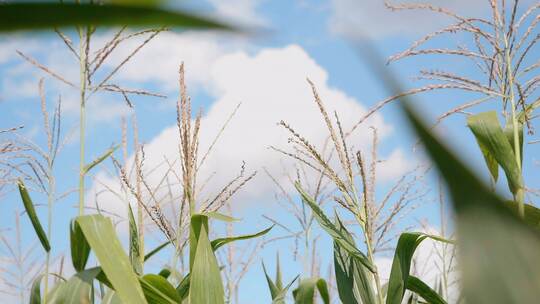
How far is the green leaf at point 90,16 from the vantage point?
28cm

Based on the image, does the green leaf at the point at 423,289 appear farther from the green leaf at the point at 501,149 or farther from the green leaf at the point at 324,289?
the green leaf at the point at 324,289

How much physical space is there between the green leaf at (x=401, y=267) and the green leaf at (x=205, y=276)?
694 millimetres

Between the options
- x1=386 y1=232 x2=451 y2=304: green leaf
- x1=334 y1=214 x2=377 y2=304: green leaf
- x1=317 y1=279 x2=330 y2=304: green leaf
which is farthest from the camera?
x1=317 y1=279 x2=330 y2=304: green leaf

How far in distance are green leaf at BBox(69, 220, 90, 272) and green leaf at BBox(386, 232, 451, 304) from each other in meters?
1.12

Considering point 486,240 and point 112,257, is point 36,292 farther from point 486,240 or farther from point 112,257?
point 486,240

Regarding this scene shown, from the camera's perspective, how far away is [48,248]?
237 centimetres

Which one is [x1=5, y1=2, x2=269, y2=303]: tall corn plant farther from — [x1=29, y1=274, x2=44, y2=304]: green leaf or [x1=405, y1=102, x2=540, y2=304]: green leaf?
[x1=405, y1=102, x2=540, y2=304]: green leaf

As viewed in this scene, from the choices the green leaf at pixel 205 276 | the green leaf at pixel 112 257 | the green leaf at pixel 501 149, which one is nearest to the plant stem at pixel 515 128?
the green leaf at pixel 501 149

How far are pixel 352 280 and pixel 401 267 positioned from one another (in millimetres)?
406

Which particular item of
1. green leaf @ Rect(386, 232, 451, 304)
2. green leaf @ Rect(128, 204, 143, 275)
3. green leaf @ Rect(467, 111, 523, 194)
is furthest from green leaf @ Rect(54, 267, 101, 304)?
green leaf @ Rect(467, 111, 523, 194)

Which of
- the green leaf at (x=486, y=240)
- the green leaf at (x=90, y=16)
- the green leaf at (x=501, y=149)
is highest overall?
the green leaf at (x=501, y=149)

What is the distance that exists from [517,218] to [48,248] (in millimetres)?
2288

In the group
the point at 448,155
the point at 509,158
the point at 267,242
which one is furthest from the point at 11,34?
the point at 267,242

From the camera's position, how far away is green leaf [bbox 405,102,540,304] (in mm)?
296
